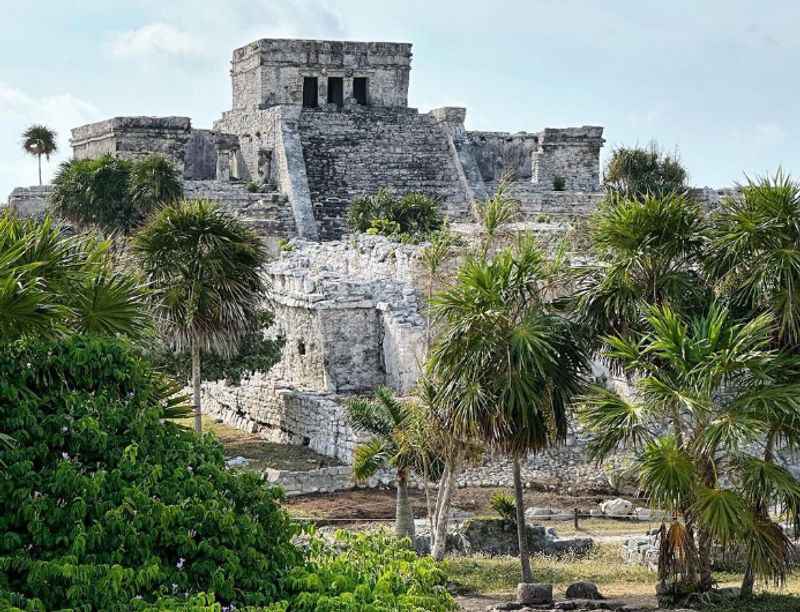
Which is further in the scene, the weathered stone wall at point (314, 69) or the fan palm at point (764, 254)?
the weathered stone wall at point (314, 69)

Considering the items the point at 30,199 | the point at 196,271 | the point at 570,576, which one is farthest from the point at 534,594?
the point at 30,199

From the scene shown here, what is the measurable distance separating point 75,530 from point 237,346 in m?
10.9

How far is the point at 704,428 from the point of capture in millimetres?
12688

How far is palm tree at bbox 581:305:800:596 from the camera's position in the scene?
1250 centimetres

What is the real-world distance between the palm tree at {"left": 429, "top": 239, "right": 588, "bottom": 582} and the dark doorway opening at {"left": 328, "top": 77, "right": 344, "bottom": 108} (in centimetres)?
2381

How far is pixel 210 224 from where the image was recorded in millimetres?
18000

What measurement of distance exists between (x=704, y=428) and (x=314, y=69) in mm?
25125

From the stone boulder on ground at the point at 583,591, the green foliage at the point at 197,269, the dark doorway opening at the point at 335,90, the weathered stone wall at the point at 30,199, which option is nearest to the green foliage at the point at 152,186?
the weathered stone wall at the point at 30,199

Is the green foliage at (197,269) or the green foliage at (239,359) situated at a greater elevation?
the green foliage at (197,269)

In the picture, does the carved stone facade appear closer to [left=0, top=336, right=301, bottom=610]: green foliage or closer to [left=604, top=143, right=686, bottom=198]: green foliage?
[left=604, top=143, right=686, bottom=198]: green foliage

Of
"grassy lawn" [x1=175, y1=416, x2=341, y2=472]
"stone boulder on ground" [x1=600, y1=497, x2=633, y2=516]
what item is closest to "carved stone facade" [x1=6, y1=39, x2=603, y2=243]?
"grassy lawn" [x1=175, y1=416, x2=341, y2=472]

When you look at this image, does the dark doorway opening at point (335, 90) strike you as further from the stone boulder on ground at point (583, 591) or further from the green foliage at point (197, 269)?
the stone boulder on ground at point (583, 591)

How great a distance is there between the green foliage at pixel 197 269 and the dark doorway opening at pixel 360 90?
19.3 m

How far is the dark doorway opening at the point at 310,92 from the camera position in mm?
36844
